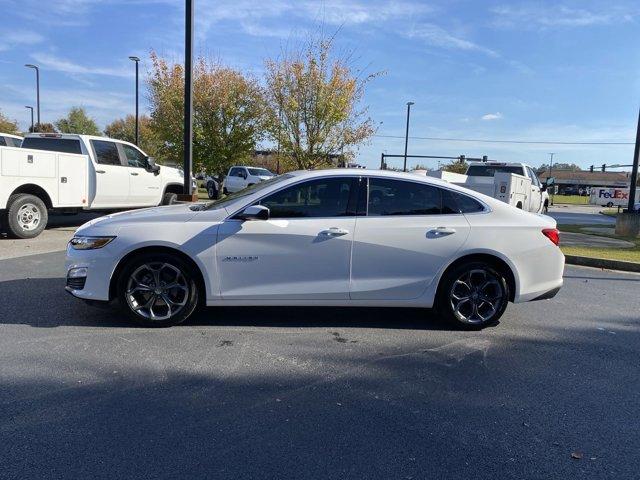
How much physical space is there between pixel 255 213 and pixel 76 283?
184 cm

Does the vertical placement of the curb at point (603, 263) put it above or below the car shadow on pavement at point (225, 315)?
above

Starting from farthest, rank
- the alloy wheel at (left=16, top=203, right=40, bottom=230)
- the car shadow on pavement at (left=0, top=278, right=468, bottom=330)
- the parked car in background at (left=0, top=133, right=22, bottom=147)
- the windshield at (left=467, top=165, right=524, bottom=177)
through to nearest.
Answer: the parked car in background at (left=0, top=133, right=22, bottom=147) < the windshield at (left=467, top=165, right=524, bottom=177) < the alloy wheel at (left=16, top=203, right=40, bottom=230) < the car shadow on pavement at (left=0, top=278, right=468, bottom=330)

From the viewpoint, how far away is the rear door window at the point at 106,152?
38.2 feet

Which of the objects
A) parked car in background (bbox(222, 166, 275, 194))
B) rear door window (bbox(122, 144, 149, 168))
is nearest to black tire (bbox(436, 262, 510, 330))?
rear door window (bbox(122, 144, 149, 168))

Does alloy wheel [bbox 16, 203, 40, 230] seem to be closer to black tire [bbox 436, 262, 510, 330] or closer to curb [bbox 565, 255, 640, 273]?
black tire [bbox 436, 262, 510, 330]

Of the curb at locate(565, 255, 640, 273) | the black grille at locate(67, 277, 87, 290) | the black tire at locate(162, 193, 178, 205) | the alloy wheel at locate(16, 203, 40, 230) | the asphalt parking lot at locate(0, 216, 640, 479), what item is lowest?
the asphalt parking lot at locate(0, 216, 640, 479)

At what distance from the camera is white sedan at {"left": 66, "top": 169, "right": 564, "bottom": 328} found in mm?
4785

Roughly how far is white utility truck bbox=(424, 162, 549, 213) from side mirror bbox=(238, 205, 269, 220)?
6.46m

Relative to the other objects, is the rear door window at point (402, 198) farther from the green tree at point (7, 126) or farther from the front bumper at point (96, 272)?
the green tree at point (7, 126)

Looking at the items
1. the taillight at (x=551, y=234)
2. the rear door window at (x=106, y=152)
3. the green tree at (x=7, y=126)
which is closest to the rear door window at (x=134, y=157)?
the rear door window at (x=106, y=152)

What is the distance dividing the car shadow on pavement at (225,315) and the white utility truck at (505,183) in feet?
17.8

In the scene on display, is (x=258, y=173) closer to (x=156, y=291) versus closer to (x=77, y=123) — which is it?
(x=156, y=291)

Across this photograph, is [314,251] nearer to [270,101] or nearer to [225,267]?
[225,267]

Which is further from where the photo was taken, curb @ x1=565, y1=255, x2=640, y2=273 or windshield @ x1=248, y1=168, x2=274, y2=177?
windshield @ x1=248, y1=168, x2=274, y2=177
